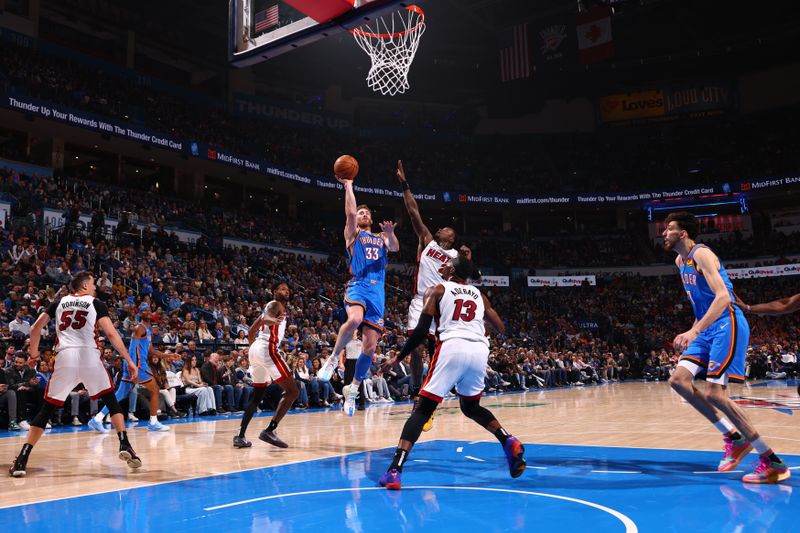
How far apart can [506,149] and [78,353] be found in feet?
117

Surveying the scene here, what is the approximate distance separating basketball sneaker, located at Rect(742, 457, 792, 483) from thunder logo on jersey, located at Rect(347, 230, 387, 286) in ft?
12.2

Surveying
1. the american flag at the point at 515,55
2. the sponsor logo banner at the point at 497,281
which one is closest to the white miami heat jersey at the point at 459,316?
the sponsor logo banner at the point at 497,281

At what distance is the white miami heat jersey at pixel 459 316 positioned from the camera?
474 centimetres

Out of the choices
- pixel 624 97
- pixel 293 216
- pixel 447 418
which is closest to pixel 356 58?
pixel 293 216

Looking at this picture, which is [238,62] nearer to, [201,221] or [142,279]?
[142,279]

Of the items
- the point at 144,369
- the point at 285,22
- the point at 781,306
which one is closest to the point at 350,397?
the point at 781,306

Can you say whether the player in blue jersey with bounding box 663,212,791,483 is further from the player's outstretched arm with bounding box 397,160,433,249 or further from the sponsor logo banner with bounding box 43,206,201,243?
the sponsor logo banner with bounding box 43,206,201,243

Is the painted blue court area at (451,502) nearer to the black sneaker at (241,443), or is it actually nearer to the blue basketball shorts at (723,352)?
the blue basketball shorts at (723,352)

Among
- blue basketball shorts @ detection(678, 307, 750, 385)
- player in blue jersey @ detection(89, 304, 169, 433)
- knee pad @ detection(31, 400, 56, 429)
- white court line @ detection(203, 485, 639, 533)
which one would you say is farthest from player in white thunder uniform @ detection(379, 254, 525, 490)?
player in blue jersey @ detection(89, 304, 169, 433)

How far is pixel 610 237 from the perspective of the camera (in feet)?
121

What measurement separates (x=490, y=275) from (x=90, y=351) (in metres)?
28.9

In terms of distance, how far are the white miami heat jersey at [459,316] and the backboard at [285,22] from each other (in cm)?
324

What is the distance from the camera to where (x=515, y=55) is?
3381 cm

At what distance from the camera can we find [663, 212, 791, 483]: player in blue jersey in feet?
15.0
